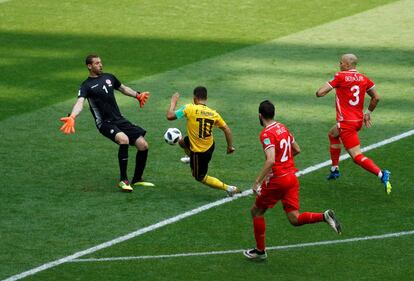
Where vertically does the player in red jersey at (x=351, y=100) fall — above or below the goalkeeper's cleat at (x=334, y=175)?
above

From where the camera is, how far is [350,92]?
1625 centimetres

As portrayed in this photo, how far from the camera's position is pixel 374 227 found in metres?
14.7

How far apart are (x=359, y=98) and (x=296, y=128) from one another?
3158 mm

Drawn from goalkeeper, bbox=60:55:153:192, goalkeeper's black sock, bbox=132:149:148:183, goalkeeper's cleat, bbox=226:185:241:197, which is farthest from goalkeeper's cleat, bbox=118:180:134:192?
goalkeeper's cleat, bbox=226:185:241:197

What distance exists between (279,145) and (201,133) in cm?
265

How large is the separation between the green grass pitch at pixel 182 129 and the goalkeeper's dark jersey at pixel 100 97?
1080mm

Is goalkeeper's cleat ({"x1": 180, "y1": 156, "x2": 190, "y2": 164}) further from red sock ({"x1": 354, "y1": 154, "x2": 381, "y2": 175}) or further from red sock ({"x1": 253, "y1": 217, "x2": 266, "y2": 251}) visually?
red sock ({"x1": 253, "y1": 217, "x2": 266, "y2": 251})

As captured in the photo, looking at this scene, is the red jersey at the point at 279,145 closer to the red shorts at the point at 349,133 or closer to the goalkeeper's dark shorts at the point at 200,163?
the goalkeeper's dark shorts at the point at 200,163

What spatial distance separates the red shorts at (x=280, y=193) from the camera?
13.3 meters

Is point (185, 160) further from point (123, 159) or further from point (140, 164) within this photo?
point (123, 159)

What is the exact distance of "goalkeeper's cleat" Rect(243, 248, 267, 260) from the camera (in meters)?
13.6

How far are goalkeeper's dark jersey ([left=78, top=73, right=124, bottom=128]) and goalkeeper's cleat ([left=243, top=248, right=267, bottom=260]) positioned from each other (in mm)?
4032

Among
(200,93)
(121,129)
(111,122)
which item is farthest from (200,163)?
(111,122)

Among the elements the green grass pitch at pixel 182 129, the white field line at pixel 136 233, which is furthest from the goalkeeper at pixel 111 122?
the white field line at pixel 136 233
